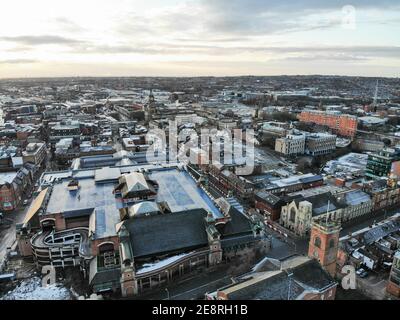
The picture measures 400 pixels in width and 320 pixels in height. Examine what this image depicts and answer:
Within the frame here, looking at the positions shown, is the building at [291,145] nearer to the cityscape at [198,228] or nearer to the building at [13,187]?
the cityscape at [198,228]

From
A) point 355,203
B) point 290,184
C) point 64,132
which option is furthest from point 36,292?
point 64,132

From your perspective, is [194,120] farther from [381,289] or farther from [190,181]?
[381,289]

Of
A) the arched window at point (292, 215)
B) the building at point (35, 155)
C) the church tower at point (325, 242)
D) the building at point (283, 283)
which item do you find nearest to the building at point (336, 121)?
the arched window at point (292, 215)

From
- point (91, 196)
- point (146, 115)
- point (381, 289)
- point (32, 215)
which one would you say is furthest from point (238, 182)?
point (146, 115)

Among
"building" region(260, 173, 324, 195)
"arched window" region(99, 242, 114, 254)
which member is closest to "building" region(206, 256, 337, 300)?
"arched window" region(99, 242, 114, 254)

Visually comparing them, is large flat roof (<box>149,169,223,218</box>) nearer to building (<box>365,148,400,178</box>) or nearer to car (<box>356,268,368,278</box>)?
car (<box>356,268,368,278</box>)
